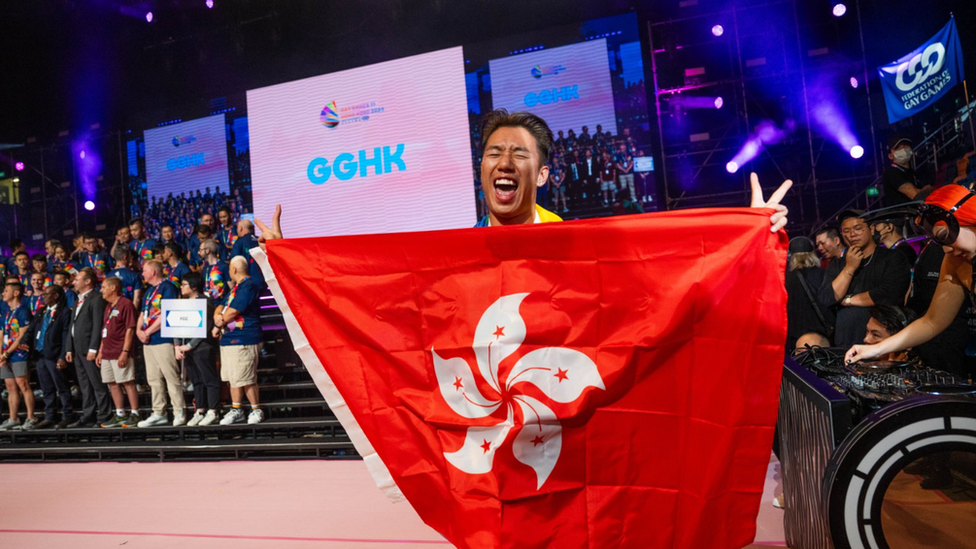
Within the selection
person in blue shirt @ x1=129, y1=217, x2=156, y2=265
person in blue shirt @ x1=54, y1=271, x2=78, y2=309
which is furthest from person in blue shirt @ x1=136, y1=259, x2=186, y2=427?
person in blue shirt @ x1=54, y1=271, x2=78, y2=309

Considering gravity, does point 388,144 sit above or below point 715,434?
above

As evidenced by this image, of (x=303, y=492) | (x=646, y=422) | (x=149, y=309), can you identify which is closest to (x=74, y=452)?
(x=149, y=309)

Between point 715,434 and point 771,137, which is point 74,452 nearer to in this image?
point 715,434

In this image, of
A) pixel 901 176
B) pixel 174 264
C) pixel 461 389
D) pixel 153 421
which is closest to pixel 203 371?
pixel 153 421

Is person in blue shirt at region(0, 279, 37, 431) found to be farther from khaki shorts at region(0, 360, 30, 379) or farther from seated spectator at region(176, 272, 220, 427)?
seated spectator at region(176, 272, 220, 427)

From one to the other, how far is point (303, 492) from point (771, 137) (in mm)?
6812

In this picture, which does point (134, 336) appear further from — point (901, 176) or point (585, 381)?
point (901, 176)

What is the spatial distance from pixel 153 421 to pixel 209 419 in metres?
0.82

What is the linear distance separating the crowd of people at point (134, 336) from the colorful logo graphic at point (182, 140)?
161 centimetres

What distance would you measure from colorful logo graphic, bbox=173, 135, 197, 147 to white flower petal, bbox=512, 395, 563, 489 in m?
8.51

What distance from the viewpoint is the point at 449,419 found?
1773mm

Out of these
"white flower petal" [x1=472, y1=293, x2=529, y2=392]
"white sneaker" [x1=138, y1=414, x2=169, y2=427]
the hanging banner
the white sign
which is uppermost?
the hanging banner

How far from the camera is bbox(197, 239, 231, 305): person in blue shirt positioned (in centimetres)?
604

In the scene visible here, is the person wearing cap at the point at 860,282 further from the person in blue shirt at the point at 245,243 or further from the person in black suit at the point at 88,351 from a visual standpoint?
the person in black suit at the point at 88,351
